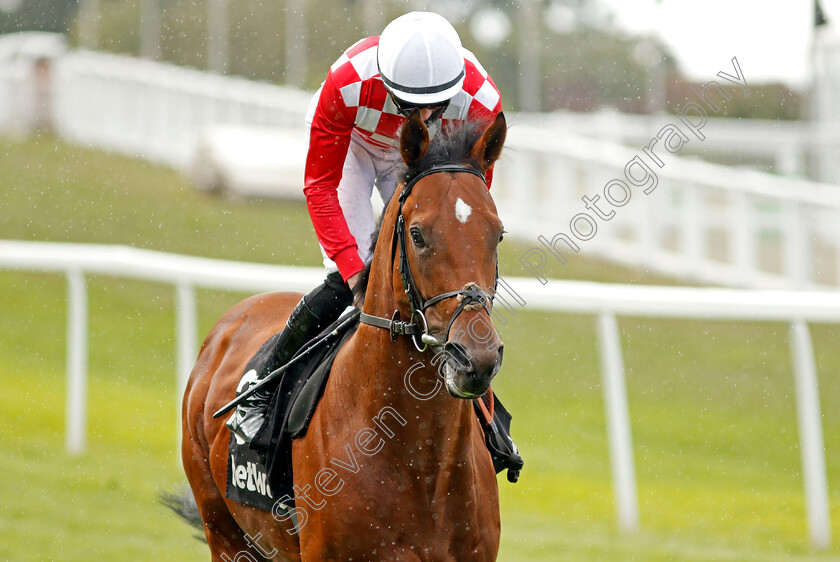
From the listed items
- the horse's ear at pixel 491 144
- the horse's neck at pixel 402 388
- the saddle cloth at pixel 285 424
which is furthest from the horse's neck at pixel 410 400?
the horse's ear at pixel 491 144

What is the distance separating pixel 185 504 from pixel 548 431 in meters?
3.76

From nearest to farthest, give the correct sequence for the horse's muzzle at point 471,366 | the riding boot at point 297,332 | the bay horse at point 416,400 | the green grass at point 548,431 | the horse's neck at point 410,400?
1. the horse's muzzle at point 471,366
2. the bay horse at point 416,400
3. the horse's neck at point 410,400
4. the riding boot at point 297,332
5. the green grass at point 548,431

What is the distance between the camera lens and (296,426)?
301 centimetres

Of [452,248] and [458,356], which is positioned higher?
[452,248]

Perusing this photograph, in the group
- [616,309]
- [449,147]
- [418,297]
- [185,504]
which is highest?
[449,147]

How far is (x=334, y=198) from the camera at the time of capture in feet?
10.3

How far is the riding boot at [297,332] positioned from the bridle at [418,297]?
45cm

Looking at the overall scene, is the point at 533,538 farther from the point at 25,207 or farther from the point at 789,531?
the point at 25,207

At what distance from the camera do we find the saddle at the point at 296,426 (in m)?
3.04

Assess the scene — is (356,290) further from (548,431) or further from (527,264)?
(527,264)

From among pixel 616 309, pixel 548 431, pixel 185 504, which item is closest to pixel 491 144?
pixel 185 504

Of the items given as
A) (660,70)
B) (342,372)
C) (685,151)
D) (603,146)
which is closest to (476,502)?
(342,372)

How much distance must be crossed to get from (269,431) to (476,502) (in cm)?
69

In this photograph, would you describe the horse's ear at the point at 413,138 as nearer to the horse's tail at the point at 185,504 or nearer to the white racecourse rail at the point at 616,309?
the horse's tail at the point at 185,504
